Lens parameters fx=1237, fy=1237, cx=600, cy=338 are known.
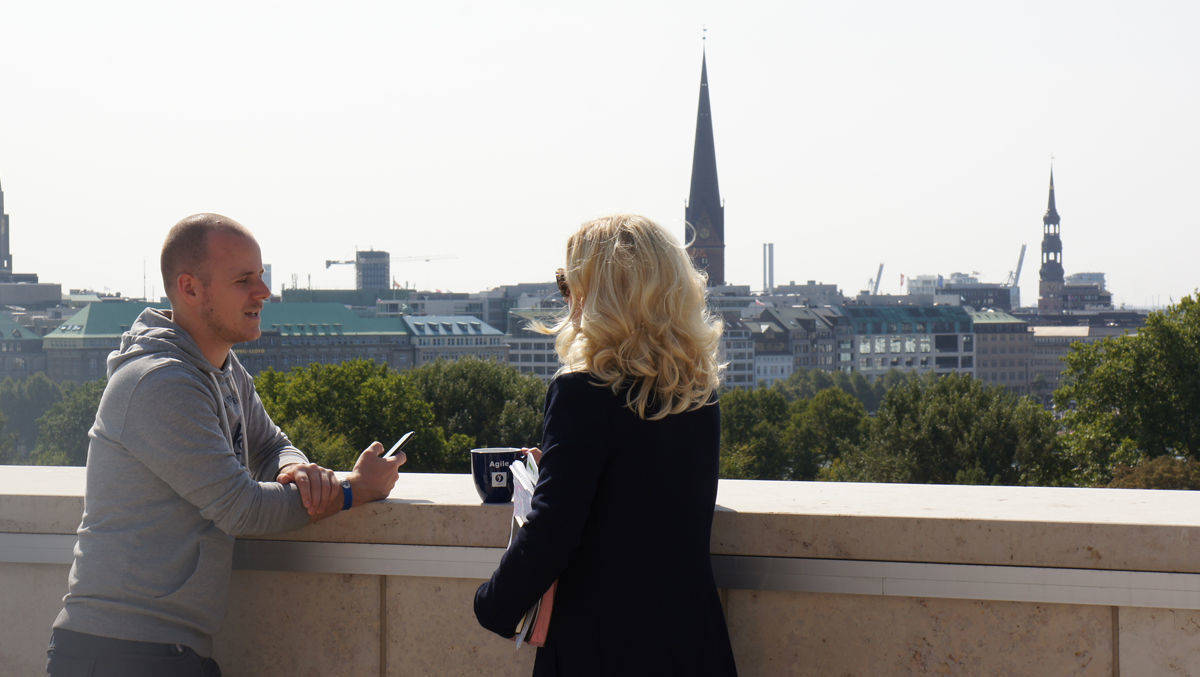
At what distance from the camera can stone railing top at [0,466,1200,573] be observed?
2387mm

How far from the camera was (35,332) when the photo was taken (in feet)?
376

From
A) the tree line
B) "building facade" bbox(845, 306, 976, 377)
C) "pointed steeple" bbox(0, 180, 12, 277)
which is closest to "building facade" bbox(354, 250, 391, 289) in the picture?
"pointed steeple" bbox(0, 180, 12, 277)

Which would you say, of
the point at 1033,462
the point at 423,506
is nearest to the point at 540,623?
the point at 423,506

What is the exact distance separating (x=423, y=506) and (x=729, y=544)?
67 centimetres

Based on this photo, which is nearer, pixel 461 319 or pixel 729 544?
pixel 729 544

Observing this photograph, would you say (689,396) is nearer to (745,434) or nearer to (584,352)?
(584,352)

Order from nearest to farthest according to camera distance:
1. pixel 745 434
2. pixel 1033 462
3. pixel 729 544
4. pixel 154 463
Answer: pixel 154 463, pixel 729 544, pixel 1033 462, pixel 745 434

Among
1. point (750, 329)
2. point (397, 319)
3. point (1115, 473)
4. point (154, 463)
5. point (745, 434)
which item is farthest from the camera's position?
point (750, 329)

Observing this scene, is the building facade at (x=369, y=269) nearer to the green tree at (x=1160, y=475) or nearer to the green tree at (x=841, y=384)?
the green tree at (x=841, y=384)

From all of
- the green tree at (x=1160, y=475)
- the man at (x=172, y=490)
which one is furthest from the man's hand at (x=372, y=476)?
the green tree at (x=1160, y=475)

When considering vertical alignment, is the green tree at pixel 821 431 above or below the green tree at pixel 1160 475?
below

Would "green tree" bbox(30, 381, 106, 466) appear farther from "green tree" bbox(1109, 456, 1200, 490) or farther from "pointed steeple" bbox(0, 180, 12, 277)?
"pointed steeple" bbox(0, 180, 12, 277)

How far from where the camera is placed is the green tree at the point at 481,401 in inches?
1791

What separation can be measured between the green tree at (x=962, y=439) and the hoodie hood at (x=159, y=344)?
114ft
